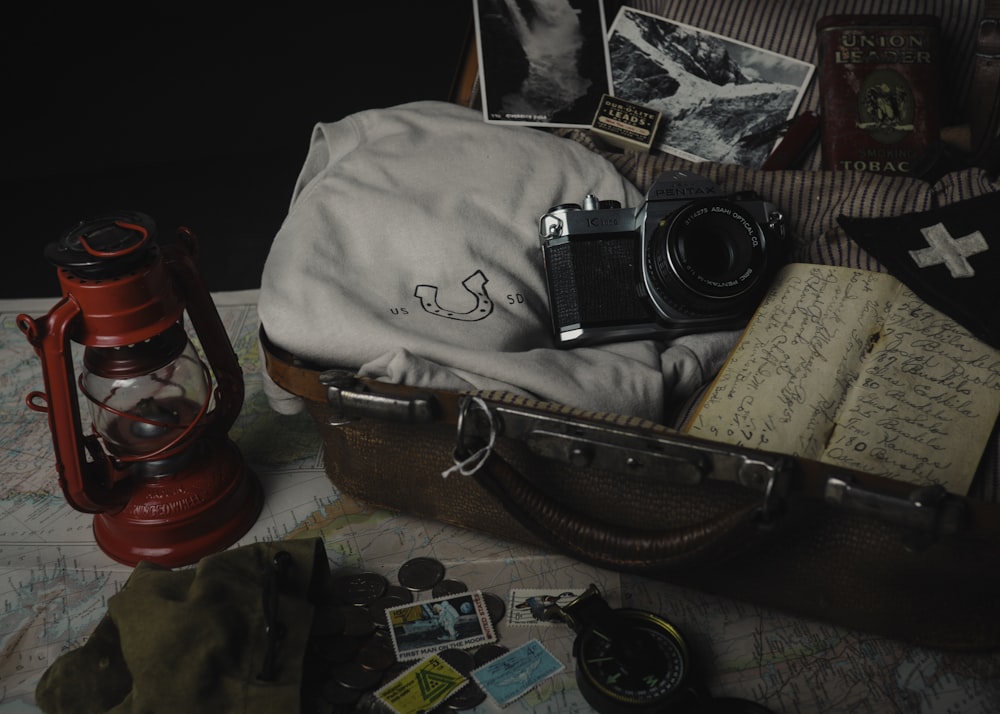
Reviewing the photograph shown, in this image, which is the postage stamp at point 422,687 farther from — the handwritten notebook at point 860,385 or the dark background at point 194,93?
the dark background at point 194,93

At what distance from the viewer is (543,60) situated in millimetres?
1558

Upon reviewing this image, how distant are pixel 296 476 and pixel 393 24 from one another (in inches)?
71.8

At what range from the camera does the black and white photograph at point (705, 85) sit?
1492mm

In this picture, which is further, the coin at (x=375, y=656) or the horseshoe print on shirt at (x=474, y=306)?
the horseshoe print on shirt at (x=474, y=306)

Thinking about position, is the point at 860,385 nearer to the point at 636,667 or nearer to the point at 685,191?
the point at 685,191

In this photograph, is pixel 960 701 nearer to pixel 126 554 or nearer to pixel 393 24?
pixel 126 554

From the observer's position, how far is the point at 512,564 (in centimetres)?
107

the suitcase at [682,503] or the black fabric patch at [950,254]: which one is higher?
the black fabric patch at [950,254]

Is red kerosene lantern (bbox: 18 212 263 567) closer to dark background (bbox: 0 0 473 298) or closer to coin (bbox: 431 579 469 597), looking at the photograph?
coin (bbox: 431 579 469 597)

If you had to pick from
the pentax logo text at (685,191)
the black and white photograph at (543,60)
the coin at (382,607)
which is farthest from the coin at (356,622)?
the black and white photograph at (543,60)

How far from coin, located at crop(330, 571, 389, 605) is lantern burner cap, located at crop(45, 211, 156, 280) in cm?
43

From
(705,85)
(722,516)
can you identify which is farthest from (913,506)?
(705,85)

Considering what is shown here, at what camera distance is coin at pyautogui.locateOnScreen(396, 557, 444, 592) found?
104 centimetres

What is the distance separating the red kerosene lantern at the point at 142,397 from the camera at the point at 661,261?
0.45 m
